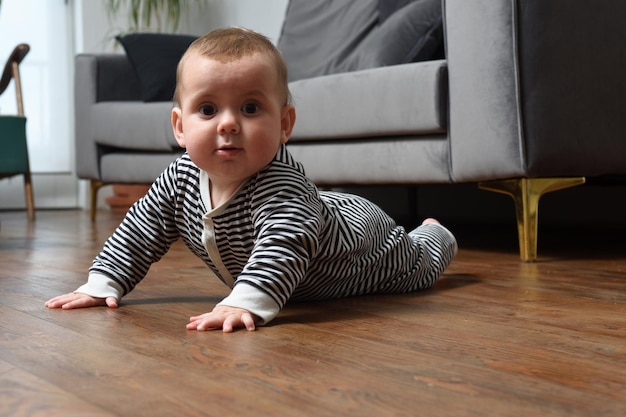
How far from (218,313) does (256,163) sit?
22 centimetres

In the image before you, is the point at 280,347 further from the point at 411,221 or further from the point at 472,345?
the point at 411,221

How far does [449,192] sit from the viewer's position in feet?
10.5

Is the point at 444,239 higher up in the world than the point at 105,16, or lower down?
lower down

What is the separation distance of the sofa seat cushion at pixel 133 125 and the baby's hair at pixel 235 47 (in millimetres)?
1747

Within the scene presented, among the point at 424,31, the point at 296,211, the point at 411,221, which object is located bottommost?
the point at 411,221

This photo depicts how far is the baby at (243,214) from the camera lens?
1130 mm

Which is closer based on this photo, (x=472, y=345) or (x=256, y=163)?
(x=472, y=345)

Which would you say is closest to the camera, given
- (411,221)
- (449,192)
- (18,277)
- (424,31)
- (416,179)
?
(18,277)

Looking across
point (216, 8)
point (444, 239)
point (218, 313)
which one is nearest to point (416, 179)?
point (444, 239)

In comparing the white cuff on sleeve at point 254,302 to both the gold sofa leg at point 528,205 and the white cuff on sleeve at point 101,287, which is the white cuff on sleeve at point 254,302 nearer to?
the white cuff on sleeve at point 101,287

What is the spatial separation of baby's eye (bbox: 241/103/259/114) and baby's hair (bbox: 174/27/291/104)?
48 millimetres

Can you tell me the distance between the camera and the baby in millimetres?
1130

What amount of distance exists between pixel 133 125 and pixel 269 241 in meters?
2.13

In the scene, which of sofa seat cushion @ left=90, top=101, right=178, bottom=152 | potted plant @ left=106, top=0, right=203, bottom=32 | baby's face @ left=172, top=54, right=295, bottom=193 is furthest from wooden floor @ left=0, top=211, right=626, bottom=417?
potted plant @ left=106, top=0, right=203, bottom=32
